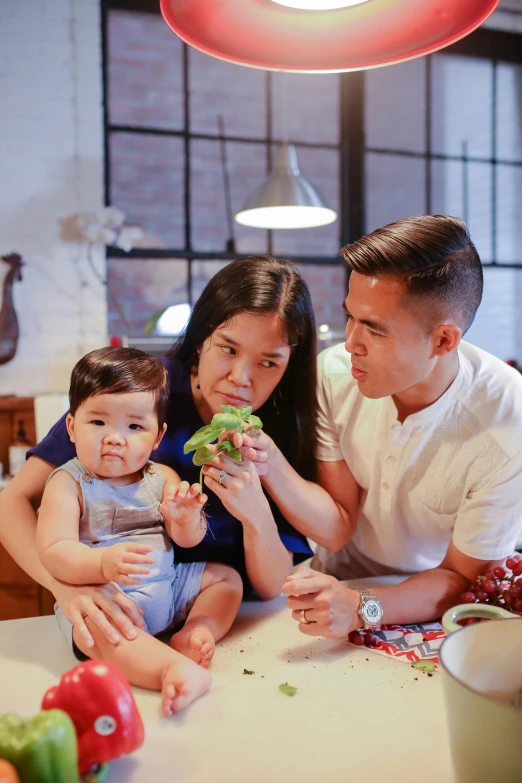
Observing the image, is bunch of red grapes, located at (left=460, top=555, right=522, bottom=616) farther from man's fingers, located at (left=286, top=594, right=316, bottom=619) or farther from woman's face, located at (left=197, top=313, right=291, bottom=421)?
woman's face, located at (left=197, top=313, right=291, bottom=421)

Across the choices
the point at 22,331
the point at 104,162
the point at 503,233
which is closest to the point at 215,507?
the point at 22,331

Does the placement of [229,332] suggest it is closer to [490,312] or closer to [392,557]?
[392,557]

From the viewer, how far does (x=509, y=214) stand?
5430mm

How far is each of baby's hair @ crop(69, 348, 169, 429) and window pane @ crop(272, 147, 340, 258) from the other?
3.76 m

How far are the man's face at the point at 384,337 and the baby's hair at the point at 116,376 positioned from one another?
39cm

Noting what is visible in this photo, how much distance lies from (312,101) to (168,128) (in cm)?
114

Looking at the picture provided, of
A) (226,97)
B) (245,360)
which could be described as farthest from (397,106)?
(245,360)

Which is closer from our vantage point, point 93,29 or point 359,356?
point 359,356

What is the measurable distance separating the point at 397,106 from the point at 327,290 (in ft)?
4.96

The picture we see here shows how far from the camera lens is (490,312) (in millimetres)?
5348

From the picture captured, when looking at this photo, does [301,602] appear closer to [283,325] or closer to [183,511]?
[183,511]

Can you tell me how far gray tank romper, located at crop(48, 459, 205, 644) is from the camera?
118 cm

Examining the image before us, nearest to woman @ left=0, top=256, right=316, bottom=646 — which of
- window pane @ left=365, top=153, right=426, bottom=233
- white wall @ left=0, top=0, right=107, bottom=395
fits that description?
white wall @ left=0, top=0, right=107, bottom=395

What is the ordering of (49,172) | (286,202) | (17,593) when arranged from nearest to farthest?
(17,593) → (286,202) → (49,172)
